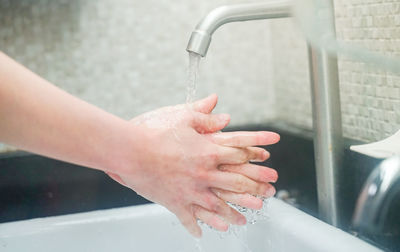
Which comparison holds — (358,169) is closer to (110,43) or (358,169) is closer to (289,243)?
(289,243)

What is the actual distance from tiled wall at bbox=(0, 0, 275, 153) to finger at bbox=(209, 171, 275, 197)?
51cm

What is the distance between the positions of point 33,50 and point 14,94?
1.85 feet

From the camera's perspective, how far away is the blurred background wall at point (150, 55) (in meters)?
1.08

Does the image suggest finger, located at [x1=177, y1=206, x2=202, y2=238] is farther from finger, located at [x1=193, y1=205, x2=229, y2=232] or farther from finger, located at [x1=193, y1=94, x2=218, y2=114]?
finger, located at [x1=193, y1=94, x2=218, y2=114]

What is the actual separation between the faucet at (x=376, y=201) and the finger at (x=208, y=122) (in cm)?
32

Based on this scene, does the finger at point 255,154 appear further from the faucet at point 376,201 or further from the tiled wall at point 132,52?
the tiled wall at point 132,52

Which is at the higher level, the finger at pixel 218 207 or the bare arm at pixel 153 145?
the bare arm at pixel 153 145

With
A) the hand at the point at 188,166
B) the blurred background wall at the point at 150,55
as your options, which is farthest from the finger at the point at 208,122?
the blurred background wall at the point at 150,55

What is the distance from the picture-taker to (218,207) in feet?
2.19

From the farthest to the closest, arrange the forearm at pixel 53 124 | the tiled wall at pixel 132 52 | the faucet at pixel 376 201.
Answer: the tiled wall at pixel 132 52
the forearm at pixel 53 124
the faucet at pixel 376 201

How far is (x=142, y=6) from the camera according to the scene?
1.12 m

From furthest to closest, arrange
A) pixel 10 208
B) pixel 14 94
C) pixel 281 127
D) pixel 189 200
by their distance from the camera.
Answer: pixel 281 127, pixel 10 208, pixel 189 200, pixel 14 94

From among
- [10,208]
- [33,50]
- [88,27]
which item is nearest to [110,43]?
[88,27]

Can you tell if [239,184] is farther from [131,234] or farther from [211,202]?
[131,234]
